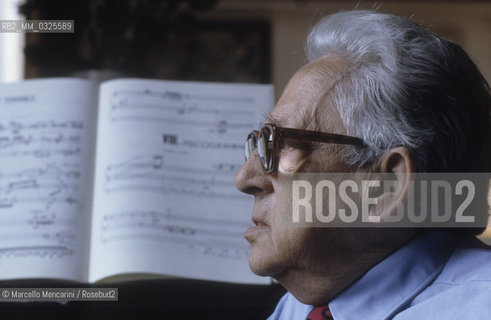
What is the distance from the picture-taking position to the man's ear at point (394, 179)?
2.52ft

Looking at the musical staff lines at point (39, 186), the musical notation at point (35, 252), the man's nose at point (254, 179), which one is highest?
the man's nose at point (254, 179)

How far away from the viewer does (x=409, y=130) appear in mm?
771

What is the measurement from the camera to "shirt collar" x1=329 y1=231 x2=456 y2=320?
743mm

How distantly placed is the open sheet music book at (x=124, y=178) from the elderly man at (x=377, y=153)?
0.64 feet

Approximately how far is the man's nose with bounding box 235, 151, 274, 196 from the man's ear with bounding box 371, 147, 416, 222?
0.58 ft

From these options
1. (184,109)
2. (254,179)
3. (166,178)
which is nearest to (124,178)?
(166,178)

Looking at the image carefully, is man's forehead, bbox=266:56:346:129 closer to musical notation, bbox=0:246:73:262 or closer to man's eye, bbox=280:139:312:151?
man's eye, bbox=280:139:312:151

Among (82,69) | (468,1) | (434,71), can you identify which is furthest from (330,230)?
(468,1)

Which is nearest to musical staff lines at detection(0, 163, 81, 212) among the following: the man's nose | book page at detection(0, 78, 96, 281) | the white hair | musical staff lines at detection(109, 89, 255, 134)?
book page at detection(0, 78, 96, 281)

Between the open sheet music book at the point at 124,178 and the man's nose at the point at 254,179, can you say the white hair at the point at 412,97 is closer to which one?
the man's nose at the point at 254,179

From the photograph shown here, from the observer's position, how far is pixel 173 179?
104cm

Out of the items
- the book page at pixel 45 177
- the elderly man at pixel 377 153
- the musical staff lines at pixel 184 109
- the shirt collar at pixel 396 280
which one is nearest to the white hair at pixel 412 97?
the elderly man at pixel 377 153

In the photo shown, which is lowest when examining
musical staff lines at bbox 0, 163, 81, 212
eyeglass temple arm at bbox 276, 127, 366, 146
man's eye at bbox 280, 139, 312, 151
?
musical staff lines at bbox 0, 163, 81, 212

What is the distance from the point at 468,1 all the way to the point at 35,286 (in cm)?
261
